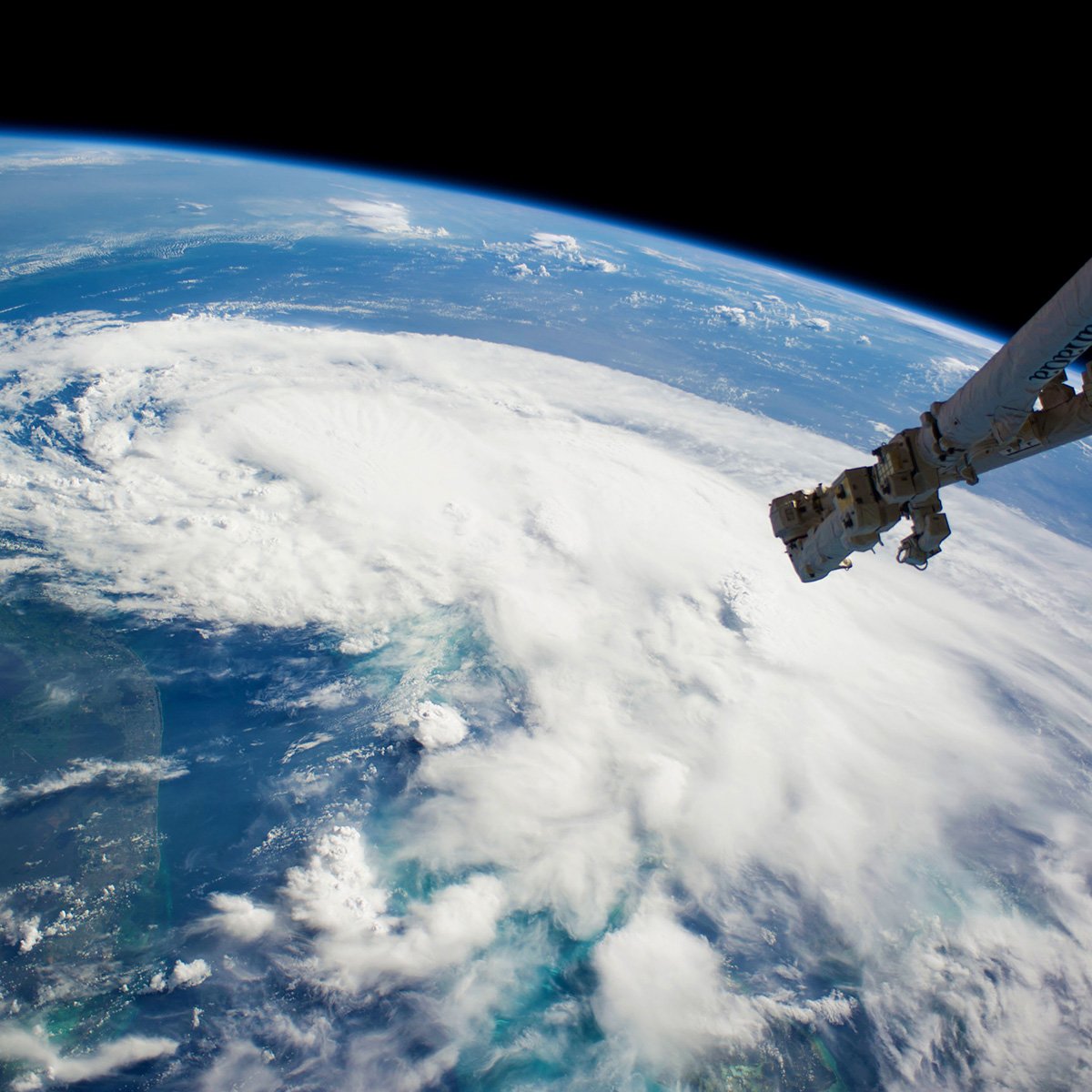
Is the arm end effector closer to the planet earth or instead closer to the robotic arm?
the robotic arm

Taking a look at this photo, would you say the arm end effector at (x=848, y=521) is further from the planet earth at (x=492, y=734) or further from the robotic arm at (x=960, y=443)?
the planet earth at (x=492, y=734)

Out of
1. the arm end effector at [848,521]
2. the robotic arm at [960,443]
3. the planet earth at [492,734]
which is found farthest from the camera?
the planet earth at [492,734]

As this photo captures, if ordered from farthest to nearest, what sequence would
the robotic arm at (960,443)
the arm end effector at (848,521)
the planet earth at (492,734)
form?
1. the planet earth at (492,734)
2. the arm end effector at (848,521)
3. the robotic arm at (960,443)

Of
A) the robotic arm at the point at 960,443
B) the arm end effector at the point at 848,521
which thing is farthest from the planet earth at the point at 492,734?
the robotic arm at the point at 960,443

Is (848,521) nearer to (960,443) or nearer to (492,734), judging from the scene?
(960,443)

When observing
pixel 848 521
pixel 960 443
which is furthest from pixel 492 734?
pixel 960 443

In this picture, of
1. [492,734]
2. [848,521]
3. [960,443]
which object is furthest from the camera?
[492,734]

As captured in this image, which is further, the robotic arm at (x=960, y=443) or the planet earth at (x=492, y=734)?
the planet earth at (x=492, y=734)

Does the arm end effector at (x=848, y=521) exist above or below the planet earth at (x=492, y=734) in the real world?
above
